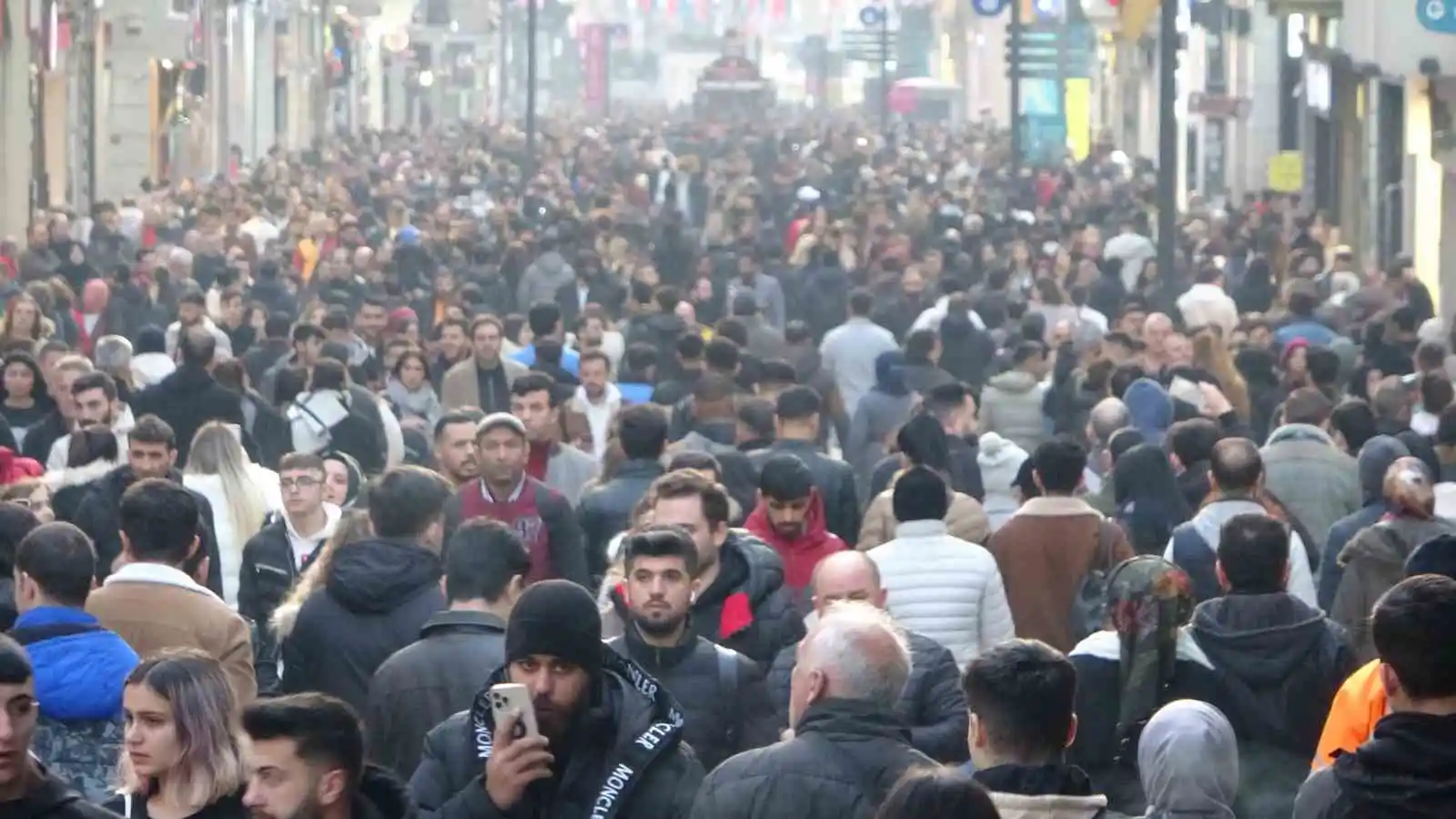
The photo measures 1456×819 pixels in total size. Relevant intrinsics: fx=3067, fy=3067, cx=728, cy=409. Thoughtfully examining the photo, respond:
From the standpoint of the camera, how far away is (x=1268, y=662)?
7.24m

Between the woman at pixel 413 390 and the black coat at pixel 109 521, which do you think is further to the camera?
the woman at pixel 413 390

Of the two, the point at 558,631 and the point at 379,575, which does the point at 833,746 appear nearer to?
the point at 558,631

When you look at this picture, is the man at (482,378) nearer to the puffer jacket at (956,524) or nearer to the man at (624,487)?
the man at (624,487)

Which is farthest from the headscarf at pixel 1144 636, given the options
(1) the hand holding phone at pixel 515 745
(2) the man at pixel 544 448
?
(2) the man at pixel 544 448

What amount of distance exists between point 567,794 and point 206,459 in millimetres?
4995

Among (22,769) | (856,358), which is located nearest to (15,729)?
(22,769)

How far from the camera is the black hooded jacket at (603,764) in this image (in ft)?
18.6

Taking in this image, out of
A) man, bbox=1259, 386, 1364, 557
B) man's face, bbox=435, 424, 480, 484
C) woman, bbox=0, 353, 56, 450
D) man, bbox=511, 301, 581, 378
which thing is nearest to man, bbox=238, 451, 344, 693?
man's face, bbox=435, 424, 480, 484

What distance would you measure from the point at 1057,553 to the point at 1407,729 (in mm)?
4424

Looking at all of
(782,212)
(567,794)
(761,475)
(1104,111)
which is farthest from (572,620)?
(1104,111)

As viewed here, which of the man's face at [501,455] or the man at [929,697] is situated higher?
the man's face at [501,455]

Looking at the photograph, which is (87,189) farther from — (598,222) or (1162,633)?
(1162,633)

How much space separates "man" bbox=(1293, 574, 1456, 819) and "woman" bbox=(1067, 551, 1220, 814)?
1609 millimetres

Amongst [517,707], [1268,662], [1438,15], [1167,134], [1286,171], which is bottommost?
[1268,662]
